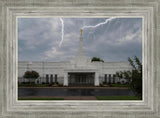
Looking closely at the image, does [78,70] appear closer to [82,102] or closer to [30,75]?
[30,75]

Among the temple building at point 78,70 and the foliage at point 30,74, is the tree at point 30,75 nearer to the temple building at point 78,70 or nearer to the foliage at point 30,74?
the foliage at point 30,74

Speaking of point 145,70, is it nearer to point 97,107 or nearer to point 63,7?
point 97,107

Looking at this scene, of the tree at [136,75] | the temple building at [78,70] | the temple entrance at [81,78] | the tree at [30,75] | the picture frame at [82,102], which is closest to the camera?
the picture frame at [82,102]

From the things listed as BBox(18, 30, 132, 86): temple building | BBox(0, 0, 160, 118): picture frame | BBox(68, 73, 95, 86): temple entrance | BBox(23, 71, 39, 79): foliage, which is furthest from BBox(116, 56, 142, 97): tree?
BBox(23, 71, 39, 79): foliage

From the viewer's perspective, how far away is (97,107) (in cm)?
331

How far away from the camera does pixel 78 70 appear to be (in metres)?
17.7

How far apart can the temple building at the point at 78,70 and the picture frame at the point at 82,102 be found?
46.8ft

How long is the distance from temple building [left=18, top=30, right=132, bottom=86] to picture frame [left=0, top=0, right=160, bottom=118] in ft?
46.8

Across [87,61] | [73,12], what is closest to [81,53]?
[87,61]

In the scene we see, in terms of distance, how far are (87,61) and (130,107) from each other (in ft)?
51.2

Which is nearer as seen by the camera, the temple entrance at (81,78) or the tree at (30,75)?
the temple entrance at (81,78)

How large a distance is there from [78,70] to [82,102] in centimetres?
1433

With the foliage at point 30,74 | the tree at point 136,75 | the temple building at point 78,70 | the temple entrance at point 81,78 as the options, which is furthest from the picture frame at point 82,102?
the foliage at point 30,74

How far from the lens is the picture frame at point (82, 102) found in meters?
3.29
